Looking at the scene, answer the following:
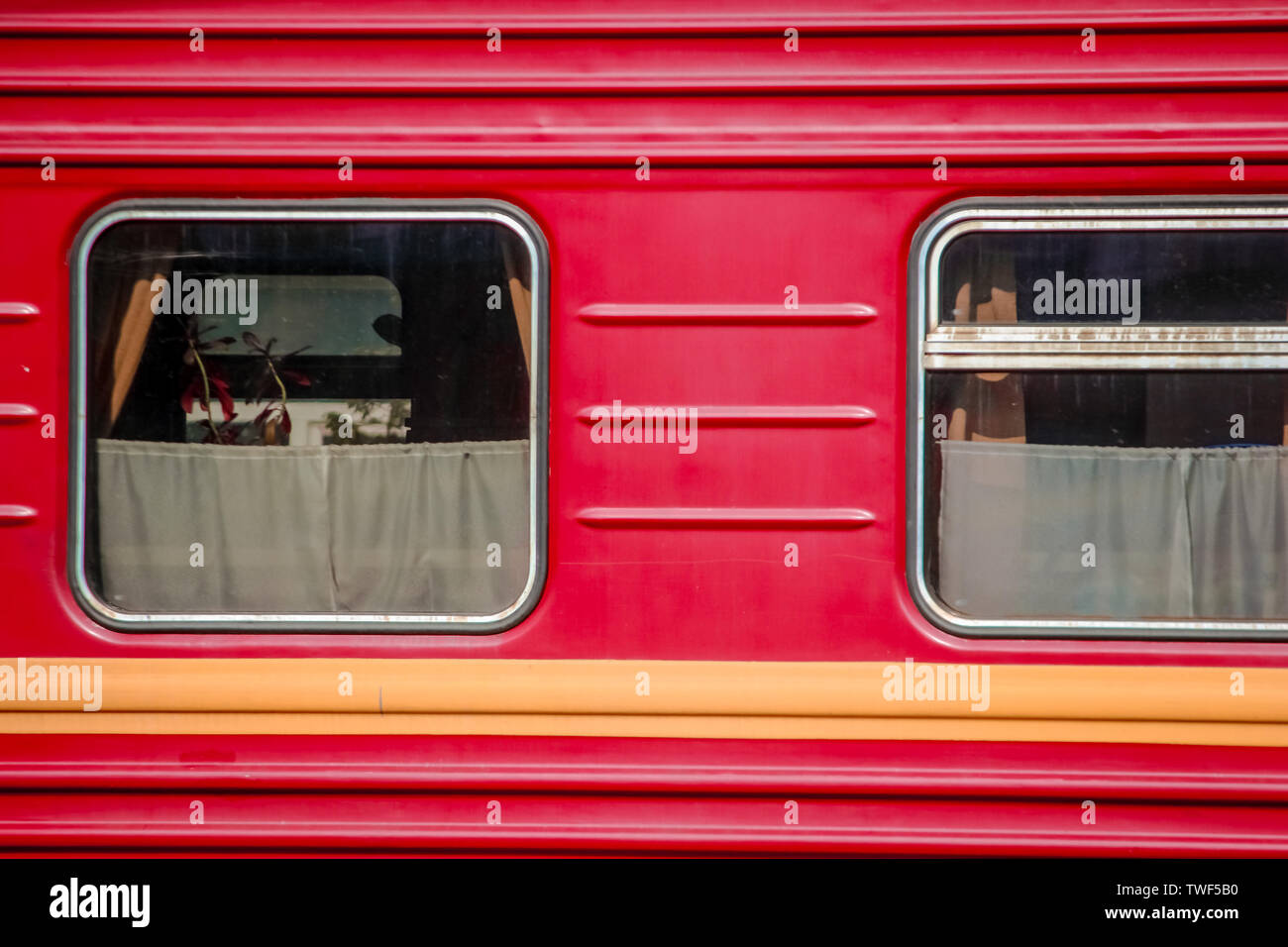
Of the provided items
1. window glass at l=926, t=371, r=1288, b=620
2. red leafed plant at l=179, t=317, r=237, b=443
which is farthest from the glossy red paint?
red leafed plant at l=179, t=317, r=237, b=443

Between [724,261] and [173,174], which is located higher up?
[173,174]

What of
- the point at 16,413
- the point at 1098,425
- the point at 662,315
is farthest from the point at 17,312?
the point at 1098,425

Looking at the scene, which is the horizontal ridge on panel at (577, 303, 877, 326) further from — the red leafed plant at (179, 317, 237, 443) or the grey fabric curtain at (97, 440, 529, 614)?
the red leafed plant at (179, 317, 237, 443)

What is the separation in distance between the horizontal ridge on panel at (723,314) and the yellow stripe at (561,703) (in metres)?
0.72

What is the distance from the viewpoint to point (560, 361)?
2.05 m

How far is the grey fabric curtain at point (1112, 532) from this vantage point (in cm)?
203

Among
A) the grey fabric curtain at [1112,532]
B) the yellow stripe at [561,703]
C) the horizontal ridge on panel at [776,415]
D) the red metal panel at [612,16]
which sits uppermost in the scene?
the red metal panel at [612,16]

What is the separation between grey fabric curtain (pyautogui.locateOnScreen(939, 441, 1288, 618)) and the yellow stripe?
8.0 inches

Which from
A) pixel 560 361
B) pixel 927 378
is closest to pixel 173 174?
pixel 560 361

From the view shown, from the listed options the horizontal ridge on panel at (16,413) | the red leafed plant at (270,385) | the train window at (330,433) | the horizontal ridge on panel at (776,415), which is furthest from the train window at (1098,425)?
the horizontal ridge on panel at (16,413)

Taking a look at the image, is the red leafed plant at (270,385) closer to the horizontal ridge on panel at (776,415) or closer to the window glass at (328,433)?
the window glass at (328,433)
